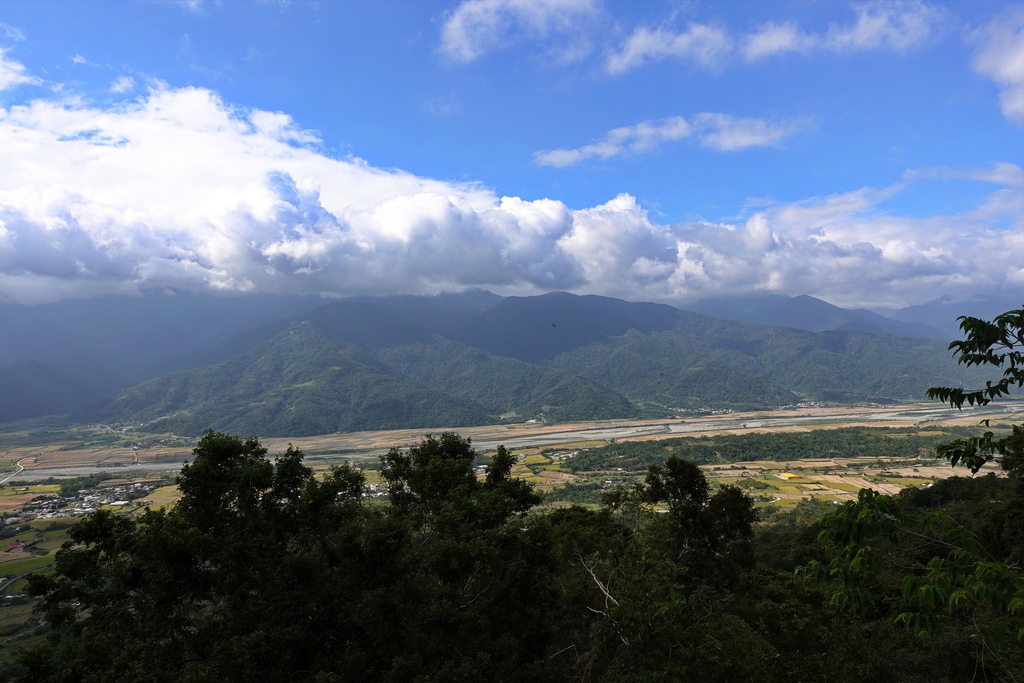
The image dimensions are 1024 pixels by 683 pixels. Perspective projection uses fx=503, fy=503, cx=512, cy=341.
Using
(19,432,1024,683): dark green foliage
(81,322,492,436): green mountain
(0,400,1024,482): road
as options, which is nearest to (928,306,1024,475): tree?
(19,432,1024,683): dark green foliage

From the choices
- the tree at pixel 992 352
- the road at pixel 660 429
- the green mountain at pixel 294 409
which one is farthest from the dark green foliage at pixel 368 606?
the green mountain at pixel 294 409

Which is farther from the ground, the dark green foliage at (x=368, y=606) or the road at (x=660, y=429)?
the dark green foliage at (x=368, y=606)

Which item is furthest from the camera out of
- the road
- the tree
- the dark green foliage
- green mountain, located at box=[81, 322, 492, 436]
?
green mountain, located at box=[81, 322, 492, 436]

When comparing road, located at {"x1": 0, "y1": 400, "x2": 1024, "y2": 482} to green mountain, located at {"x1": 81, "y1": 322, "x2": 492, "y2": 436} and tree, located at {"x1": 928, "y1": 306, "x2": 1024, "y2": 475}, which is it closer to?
green mountain, located at {"x1": 81, "y1": 322, "x2": 492, "y2": 436}

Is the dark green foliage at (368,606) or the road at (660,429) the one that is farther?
the road at (660,429)

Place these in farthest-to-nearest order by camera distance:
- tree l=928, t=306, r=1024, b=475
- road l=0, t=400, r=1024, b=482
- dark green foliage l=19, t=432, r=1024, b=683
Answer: road l=0, t=400, r=1024, b=482, dark green foliage l=19, t=432, r=1024, b=683, tree l=928, t=306, r=1024, b=475

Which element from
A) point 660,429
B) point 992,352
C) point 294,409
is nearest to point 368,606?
point 992,352

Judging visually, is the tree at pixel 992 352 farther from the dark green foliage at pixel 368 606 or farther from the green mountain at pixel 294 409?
the green mountain at pixel 294 409

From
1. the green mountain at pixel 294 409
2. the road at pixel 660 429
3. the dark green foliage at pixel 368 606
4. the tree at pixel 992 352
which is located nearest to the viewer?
the tree at pixel 992 352

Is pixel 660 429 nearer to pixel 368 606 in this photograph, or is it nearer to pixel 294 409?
pixel 294 409

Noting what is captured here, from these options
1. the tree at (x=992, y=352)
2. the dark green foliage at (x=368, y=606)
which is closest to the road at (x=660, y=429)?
the dark green foliage at (x=368, y=606)

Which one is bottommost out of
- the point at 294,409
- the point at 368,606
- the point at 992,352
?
the point at 294,409

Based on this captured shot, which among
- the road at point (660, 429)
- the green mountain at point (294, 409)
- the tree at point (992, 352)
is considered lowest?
the road at point (660, 429)

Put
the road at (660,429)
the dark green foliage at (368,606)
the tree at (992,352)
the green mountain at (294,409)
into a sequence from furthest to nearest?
1. the green mountain at (294,409)
2. the road at (660,429)
3. the dark green foliage at (368,606)
4. the tree at (992,352)
